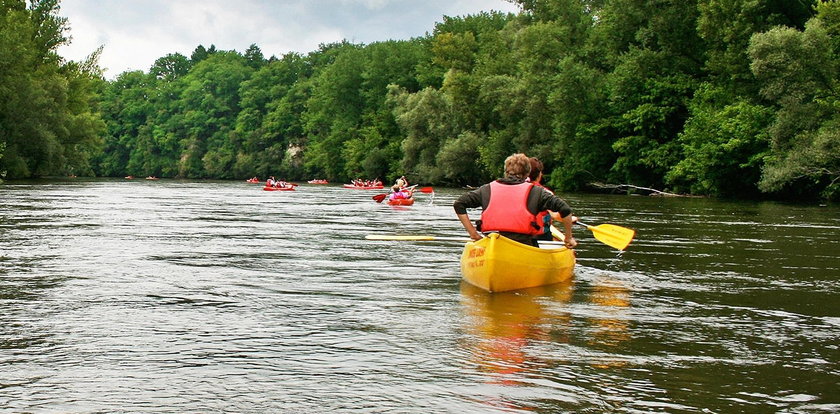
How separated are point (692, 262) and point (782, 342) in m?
6.05

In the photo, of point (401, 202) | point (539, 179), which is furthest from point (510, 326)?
point (401, 202)

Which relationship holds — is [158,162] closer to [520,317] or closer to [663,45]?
[663,45]

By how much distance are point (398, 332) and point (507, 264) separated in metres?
2.47

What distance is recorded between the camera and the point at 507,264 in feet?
30.0

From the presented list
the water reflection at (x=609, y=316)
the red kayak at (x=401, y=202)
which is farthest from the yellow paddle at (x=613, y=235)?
the red kayak at (x=401, y=202)

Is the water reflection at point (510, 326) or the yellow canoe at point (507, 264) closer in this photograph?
the water reflection at point (510, 326)

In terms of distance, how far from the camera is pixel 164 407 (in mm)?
4734

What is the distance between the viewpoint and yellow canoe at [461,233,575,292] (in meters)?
9.08

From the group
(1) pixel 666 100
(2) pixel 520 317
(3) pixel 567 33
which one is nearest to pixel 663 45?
(1) pixel 666 100

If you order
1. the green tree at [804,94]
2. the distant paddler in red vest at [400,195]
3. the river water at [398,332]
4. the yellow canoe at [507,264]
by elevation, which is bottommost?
the river water at [398,332]

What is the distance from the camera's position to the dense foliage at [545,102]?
3250 cm

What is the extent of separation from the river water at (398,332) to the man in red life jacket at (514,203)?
73cm

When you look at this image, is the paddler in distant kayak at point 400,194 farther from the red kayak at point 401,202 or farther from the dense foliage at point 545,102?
the dense foliage at point 545,102

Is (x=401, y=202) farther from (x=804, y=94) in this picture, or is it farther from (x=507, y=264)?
(x=507, y=264)
